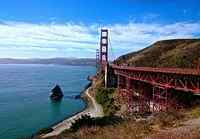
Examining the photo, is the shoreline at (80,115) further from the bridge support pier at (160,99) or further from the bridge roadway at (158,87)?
the bridge support pier at (160,99)

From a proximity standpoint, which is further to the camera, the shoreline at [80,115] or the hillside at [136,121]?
the shoreline at [80,115]

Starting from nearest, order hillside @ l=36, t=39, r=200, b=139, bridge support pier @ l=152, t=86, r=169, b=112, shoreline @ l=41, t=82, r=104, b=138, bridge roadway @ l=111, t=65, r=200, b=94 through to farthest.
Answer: hillside @ l=36, t=39, r=200, b=139
bridge roadway @ l=111, t=65, r=200, b=94
bridge support pier @ l=152, t=86, r=169, b=112
shoreline @ l=41, t=82, r=104, b=138

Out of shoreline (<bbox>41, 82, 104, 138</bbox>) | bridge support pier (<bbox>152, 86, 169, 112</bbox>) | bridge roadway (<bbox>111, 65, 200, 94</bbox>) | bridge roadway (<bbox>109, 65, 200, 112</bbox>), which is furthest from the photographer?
shoreline (<bbox>41, 82, 104, 138</bbox>)

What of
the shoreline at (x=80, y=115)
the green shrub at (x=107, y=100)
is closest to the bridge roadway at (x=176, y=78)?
the green shrub at (x=107, y=100)

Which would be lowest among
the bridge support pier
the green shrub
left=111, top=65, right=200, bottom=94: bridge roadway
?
the green shrub

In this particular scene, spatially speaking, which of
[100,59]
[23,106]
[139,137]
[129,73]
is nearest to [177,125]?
[139,137]

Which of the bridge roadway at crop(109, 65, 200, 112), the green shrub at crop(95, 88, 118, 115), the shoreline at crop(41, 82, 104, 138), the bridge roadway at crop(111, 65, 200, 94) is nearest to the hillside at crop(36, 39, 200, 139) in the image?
the green shrub at crop(95, 88, 118, 115)

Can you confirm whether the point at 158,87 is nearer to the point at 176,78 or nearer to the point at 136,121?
the point at 176,78

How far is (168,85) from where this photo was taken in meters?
32.1

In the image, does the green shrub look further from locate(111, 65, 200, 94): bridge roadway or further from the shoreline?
locate(111, 65, 200, 94): bridge roadway

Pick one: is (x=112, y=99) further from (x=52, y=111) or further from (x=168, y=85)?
(x=168, y=85)

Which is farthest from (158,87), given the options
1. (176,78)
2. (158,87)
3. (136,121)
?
(136,121)

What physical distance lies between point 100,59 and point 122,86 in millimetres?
22611

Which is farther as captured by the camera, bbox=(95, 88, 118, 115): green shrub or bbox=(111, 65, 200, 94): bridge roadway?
bbox=(95, 88, 118, 115): green shrub
